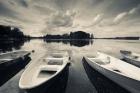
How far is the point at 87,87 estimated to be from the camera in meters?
10.2

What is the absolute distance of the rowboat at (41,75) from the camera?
290 inches

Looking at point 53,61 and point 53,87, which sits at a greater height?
point 53,61

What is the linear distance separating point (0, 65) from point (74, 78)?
7.69 meters

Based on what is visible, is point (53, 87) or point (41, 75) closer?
point (53, 87)

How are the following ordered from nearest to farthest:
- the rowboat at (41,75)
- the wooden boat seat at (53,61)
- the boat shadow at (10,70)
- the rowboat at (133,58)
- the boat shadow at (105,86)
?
the rowboat at (41,75), the boat shadow at (105,86), the boat shadow at (10,70), the wooden boat seat at (53,61), the rowboat at (133,58)

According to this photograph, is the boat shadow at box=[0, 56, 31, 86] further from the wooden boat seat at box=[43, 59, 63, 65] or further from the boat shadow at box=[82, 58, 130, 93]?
the boat shadow at box=[82, 58, 130, 93]

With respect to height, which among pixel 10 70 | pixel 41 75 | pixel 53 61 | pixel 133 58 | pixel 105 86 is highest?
pixel 53 61

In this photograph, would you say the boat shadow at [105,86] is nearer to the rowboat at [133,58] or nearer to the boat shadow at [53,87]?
the boat shadow at [53,87]

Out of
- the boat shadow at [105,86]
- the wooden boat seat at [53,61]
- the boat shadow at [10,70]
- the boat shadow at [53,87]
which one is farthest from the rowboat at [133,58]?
the boat shadow at [10,70]

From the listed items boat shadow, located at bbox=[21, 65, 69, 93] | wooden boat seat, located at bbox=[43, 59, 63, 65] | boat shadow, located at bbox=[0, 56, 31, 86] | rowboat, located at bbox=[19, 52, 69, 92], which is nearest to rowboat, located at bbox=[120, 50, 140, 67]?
rowboat, located at bbox=[19, 52, 69, 92]

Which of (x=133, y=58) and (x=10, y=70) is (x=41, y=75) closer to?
(x=10, y=70)

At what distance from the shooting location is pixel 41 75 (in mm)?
10930

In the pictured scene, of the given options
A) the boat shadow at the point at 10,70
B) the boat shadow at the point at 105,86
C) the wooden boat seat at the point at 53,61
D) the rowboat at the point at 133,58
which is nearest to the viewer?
the boat shadow at the point at 105,86

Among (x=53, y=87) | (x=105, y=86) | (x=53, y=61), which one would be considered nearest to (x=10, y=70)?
(x=53, y=61)
